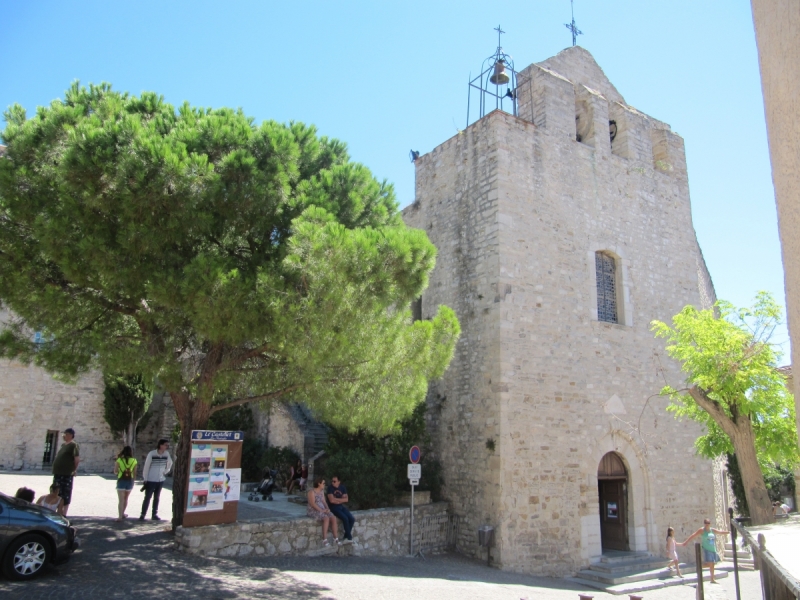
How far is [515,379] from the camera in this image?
10.9 m

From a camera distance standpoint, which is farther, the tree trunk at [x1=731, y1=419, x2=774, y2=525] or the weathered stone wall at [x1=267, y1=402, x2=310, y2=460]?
the weathered stone wall at [x1=267, y1=402, x2=310, y2=460]

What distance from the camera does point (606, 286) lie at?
42.7 ft

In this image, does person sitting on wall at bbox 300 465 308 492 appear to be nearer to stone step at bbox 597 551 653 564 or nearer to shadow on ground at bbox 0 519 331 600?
shadow on ground at bbox 0 519 331 600

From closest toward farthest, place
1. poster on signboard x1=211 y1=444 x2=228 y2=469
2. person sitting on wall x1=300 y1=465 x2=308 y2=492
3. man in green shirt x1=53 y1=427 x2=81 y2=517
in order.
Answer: poster on signboard x1=211 y1=444 x2=228 y2=469, man in green shirt x1=53 y1=427 x2=81 y2=517, person sitting on wall x1=300 y1=465 x2=308 y2=492

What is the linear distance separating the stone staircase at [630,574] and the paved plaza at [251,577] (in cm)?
30

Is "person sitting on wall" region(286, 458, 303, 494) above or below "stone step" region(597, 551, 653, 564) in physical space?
above

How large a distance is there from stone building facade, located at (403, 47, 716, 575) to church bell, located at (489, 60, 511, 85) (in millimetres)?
343

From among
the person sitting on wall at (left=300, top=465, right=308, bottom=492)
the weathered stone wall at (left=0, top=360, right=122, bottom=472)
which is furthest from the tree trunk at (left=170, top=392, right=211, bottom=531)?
the weathered stone wall at (left=0, top=360, right=122, bottom=472)

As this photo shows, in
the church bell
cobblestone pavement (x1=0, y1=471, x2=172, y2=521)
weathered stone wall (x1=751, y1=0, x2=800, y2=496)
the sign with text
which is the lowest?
cobblestone pavement (x1=0, y1=471, x2=172, y2=521)

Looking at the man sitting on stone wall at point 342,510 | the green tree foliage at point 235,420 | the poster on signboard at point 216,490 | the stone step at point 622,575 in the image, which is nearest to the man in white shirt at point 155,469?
the poster on signboard at point 216,490

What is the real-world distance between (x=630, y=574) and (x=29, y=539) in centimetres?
963

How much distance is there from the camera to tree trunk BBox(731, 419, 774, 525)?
769 centimetres

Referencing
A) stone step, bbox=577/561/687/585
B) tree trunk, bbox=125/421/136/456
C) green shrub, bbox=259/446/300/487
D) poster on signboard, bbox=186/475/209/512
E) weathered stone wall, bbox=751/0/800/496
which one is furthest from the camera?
tree trunk, bbox=125/421/136/456

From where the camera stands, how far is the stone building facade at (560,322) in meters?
10.8
